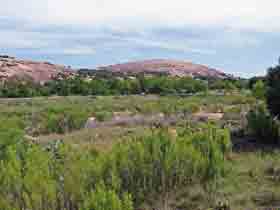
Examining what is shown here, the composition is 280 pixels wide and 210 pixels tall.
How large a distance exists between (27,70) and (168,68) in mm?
62563

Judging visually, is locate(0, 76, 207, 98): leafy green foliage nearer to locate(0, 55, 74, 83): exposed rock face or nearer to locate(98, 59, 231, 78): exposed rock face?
locate(0, 55, 74, 83): exposed rock face

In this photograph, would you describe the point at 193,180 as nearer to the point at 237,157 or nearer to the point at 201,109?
the point at 237,157

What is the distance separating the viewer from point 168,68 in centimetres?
15338

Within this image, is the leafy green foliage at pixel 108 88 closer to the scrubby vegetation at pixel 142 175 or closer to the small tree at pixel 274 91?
the small tree at pixel 274 91

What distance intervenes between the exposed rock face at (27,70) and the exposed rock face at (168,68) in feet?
127

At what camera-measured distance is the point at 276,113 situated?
701 inches

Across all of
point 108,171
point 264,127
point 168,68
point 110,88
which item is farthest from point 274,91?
point 168,68

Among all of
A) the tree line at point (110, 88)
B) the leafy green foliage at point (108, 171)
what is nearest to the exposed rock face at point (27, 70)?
the tree line at point (110, 88)

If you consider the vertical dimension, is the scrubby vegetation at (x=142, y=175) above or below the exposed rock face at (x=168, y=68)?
A: above

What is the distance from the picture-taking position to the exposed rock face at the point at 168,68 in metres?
150

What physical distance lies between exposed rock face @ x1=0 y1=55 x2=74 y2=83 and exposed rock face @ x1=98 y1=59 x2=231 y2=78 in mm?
38616

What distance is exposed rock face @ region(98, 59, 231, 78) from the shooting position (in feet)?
492

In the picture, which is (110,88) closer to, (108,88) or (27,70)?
(108,88)

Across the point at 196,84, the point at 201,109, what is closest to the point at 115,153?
the point at 201,109
